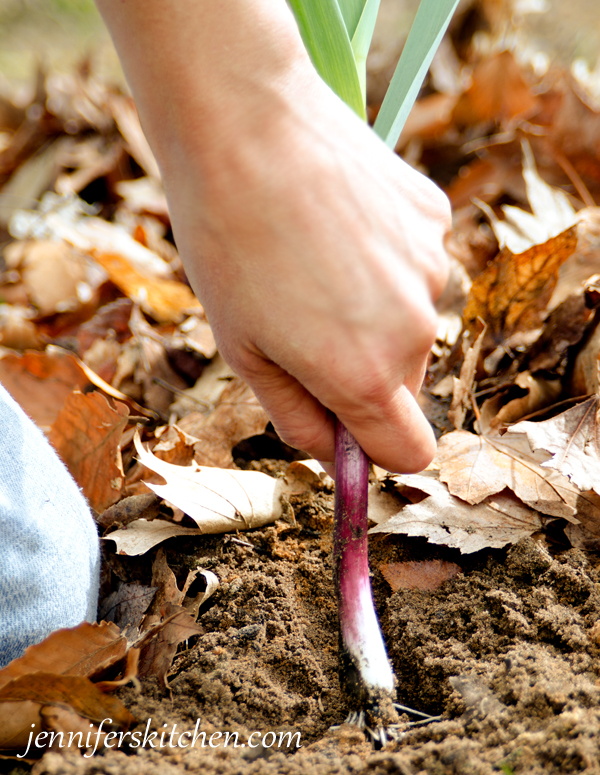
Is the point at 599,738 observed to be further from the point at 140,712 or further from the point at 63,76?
the point at 63,76

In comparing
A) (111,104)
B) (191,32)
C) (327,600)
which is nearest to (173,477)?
(327,600)

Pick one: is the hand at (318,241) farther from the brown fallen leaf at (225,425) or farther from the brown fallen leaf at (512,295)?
the brown fallen leaf at (512,295)

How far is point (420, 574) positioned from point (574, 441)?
44 centimetres

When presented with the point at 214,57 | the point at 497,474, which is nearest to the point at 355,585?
the point at 497,474

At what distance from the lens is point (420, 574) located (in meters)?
1.14

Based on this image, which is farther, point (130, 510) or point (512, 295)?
point (512, 295)

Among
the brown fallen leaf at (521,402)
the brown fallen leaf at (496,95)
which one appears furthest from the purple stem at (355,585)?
the brown fallen leaf at (496,95)

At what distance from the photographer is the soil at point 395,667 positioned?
0.78 m

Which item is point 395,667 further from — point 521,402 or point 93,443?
point 93,443

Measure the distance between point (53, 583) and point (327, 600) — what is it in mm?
531

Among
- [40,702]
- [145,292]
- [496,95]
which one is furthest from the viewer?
[496,95]

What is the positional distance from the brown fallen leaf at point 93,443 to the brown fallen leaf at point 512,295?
102cm

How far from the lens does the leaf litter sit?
2.78 ft

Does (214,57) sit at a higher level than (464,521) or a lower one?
higher
